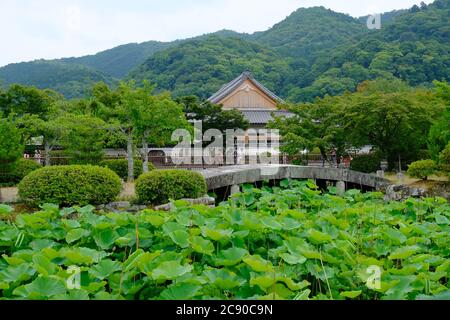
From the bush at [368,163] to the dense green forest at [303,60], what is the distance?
10.5m

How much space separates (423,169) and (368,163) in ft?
12.3

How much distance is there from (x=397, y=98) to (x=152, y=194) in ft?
32.1

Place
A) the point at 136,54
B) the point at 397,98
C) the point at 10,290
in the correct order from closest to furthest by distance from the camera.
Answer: the point at 10,290 → the point at 397,98 → the point at 136,54

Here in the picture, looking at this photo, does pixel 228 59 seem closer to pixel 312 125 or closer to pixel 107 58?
pixel 107 58

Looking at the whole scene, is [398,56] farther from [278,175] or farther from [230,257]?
[230,257]

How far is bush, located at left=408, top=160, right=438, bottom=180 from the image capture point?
13766mm

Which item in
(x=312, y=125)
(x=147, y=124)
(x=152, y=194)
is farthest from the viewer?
(x=312, y=125)

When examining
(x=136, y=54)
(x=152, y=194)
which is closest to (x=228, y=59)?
(x=136, y=54)

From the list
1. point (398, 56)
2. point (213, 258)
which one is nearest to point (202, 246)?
point (213, 258)

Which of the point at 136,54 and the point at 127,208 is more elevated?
the point at 136,54

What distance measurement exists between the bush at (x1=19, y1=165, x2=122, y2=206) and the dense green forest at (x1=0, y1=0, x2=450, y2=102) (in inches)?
824

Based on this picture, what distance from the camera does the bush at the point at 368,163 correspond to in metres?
17.5
